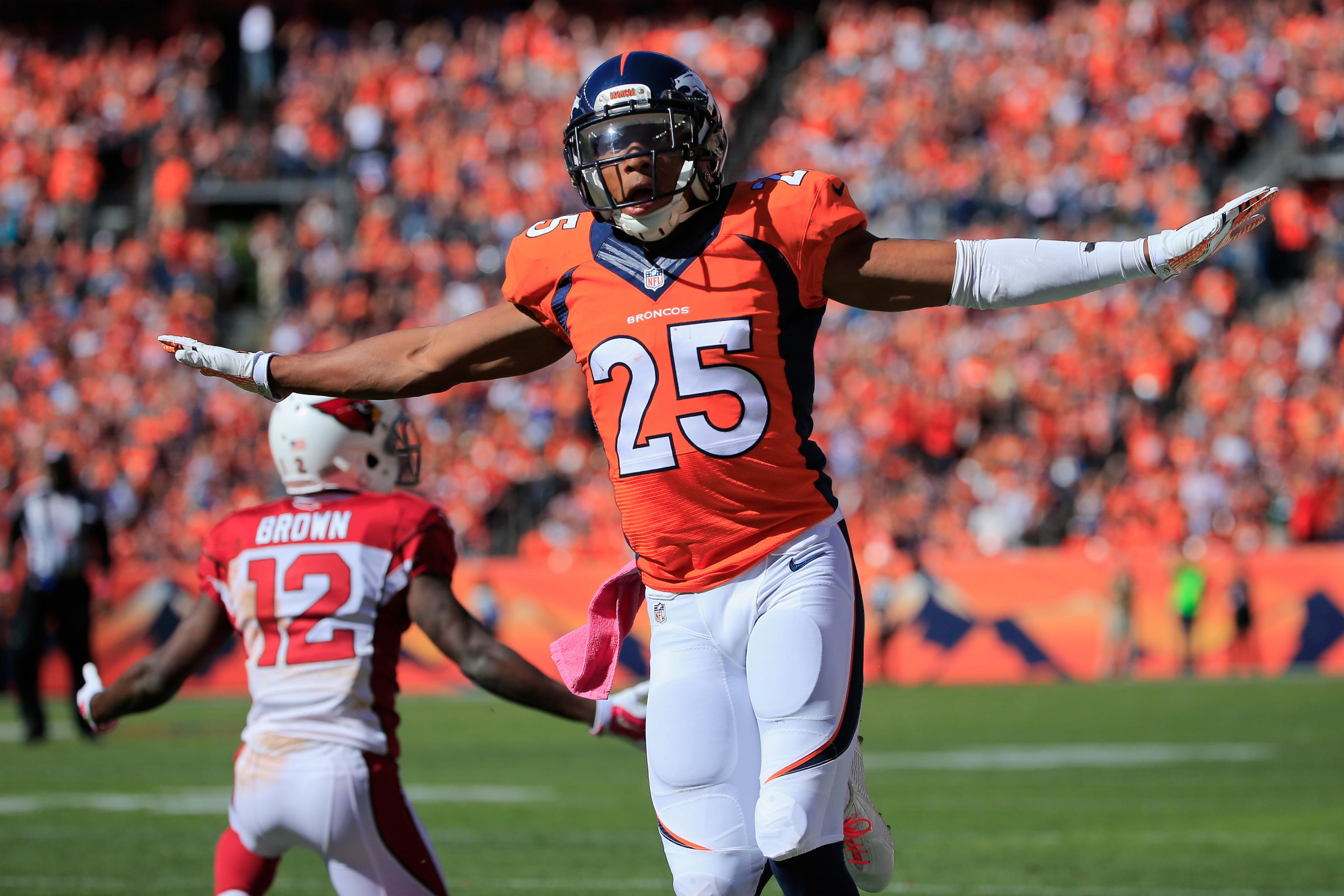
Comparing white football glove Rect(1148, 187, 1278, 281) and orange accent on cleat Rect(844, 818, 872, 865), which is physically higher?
white football glove Rect(1148, 187, 1278, 281)

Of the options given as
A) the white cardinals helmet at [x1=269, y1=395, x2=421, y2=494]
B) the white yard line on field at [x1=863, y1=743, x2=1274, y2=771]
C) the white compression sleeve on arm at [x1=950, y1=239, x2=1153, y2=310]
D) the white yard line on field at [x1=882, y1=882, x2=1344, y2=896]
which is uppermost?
the white compression sleeve on arm at [x1=950, y1=239, x2=1153, y2=310]

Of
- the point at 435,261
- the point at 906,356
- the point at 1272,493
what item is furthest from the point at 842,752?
the point at 435,261

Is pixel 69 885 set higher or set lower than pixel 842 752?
lower

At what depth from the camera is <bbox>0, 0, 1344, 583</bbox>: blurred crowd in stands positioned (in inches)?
763

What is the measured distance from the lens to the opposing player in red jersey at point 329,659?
4105mm

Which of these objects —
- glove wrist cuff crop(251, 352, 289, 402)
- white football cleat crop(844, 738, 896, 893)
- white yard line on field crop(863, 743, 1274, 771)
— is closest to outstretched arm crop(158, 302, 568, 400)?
glove wrist cuff crop(251, 352, 289, 402)

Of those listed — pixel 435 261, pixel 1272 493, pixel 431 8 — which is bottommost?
pixel 1272 493

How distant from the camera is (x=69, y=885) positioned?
6785mm

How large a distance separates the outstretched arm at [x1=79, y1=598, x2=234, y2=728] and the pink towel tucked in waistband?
2.82ft

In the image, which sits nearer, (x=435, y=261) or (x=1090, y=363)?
(x=1090, y=363)

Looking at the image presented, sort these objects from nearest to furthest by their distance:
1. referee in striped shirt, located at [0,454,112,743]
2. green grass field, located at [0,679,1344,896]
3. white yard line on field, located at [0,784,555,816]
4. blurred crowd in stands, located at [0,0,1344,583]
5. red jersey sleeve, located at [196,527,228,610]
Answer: red jersey sleeve, located at [196,527,228,610]
green grass field, located at [0,679,1344,896]
white yard line on field, located at [0,784,555,816]
referee in striped shirt, located at [0,454,112,743]
blurred crowd in stands, located at [0,0,1344,583]

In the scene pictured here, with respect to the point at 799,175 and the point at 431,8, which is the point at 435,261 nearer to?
the point at 431,8

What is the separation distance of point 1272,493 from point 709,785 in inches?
625

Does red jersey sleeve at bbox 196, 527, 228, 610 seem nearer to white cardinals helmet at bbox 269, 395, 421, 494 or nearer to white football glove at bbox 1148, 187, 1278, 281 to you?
white cardinals helmet at bbox 269, 395, 421, 494
